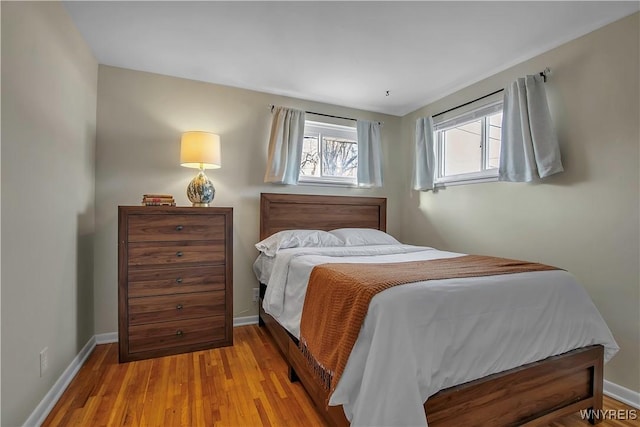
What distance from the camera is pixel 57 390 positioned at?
68.3 inches

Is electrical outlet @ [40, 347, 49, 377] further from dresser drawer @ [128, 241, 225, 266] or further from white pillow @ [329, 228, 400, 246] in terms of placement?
white pillow @ [329, 228, 400, 246]

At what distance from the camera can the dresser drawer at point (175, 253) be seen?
2.19 metres

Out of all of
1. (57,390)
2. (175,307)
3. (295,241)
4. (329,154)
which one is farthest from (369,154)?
(57,390)

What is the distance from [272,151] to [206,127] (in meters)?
0.66

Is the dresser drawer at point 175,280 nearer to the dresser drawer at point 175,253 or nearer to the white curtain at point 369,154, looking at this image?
the dresser drawer at point 175,253

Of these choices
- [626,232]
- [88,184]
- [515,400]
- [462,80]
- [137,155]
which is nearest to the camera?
[515,400]

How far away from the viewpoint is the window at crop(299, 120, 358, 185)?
333 cm

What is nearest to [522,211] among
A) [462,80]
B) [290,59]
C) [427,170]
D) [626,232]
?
[626,232]

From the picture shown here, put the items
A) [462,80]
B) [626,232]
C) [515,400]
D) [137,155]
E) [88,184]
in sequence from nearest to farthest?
1. [515,400]
2. [626,232]
3. [88,184]
4. [137,155]
5. [462,80]

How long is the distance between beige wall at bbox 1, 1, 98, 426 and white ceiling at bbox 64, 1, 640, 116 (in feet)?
1.42

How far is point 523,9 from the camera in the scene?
1.84 meters

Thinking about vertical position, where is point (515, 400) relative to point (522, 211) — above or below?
below

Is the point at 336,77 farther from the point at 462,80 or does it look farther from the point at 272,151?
the point at 462,80

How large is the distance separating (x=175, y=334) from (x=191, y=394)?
642 mm
